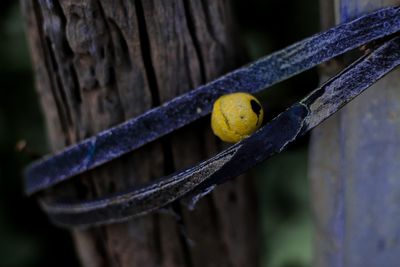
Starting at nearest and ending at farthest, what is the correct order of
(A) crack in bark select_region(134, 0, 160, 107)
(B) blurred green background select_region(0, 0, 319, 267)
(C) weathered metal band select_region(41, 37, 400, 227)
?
(C) weathered metal band select_region(41, 37, 400, 227)
(A) crack in bark select_region(134, 0, 160, 107)
(B) blurred green background select_region(0, 0, 319, 267)

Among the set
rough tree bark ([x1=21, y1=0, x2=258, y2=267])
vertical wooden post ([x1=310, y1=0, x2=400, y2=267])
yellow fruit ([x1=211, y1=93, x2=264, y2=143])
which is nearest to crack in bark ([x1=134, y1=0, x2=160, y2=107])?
rough tree bark ([x1=21, y1=0, x2=258, y2=267])

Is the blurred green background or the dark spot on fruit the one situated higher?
the dark spot on fruit

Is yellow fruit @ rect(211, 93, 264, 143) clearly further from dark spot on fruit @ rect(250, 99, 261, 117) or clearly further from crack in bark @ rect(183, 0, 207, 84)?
crack in bark @ rect(183, 0, 207, 84)

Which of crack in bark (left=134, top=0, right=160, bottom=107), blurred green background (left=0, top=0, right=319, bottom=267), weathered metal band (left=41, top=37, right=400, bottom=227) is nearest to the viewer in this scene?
weathered metal band (left=41, top=37, right=400, bottom=227)

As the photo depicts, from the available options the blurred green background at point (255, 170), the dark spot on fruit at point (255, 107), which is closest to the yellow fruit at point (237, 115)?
the dark spot on fruit at point (255, 107)

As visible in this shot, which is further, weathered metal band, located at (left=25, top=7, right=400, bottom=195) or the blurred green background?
the blurred green background

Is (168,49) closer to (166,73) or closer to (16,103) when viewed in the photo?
(166,73)

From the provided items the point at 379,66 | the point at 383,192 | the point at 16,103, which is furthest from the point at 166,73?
the point at 16,103
